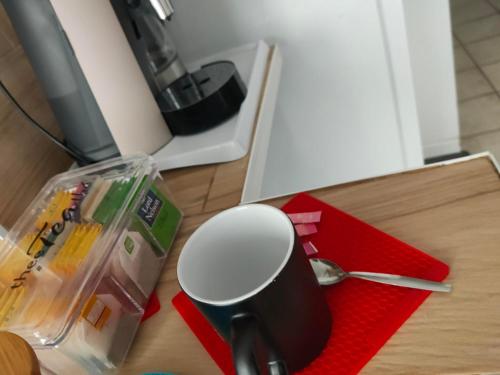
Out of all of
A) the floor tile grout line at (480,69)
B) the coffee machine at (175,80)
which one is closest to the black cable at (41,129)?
the coffee machine at (175,80)

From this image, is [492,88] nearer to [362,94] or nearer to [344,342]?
[362,94]

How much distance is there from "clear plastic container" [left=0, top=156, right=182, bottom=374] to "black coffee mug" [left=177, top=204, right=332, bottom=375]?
107 millimetres

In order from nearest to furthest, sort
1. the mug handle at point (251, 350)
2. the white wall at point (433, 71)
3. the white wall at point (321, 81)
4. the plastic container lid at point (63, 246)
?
the mug handle at point (251, 350)
the plastic container lid at point (63, 246)
the white wall at point (321, 81)
the white wall at point (433, 71)

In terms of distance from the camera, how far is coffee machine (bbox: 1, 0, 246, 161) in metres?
0.54

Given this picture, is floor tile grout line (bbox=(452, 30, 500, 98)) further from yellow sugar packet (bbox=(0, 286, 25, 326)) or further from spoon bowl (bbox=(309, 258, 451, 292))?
yellow sugar packet (bbox=(0, 286, 25, 326))

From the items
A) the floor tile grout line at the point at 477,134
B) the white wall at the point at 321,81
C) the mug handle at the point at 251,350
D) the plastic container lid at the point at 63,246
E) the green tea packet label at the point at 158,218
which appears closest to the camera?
the mug handle at the point at 251,350

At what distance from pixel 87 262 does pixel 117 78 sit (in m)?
0.26

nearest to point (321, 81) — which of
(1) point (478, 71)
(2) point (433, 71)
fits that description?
(2) point (433, 71)

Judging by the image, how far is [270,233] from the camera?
36cm

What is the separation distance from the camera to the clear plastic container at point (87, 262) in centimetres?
38

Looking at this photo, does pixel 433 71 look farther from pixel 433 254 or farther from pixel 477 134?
pixel 433 254

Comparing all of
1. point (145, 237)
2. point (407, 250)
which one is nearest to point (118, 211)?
point (145, 237)

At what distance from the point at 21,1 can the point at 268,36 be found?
1.38ft

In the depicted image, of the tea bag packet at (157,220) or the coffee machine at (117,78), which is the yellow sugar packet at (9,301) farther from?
the coffee machine at (117,78)
